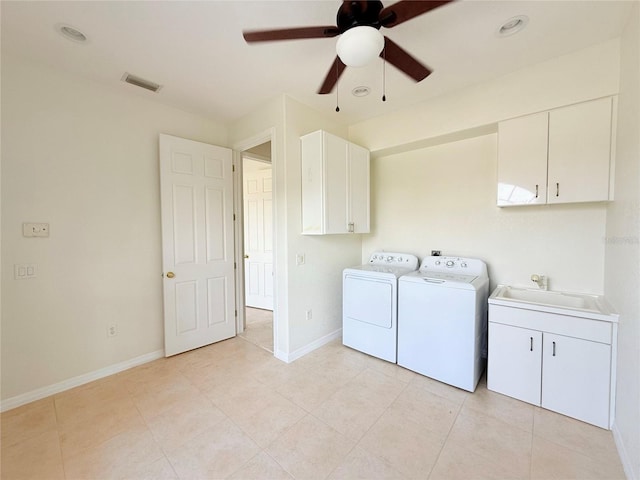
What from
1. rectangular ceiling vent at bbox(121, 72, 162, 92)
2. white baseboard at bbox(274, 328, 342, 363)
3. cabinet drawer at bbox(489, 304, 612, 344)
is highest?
rectangular ceiling vent at bbox(121, 72, 162, 92)

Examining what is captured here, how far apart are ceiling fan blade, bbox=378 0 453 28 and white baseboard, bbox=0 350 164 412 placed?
3.43 meters

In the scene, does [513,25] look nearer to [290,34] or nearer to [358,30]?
[358,30]

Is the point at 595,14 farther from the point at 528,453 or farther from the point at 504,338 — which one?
the point at 528,453

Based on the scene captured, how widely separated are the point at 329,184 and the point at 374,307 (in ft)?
4.42

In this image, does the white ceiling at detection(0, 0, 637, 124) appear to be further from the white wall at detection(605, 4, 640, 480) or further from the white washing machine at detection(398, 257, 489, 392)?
the white washing machine at detection(398, 257, 489, 392)

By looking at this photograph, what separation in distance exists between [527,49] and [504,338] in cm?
223

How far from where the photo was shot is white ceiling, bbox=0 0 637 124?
1.61 meters

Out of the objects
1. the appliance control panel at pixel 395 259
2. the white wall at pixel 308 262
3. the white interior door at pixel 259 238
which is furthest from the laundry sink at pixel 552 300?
the white interior door at pixel 259 238

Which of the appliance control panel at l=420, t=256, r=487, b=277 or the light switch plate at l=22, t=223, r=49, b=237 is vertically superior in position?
the light switch plate at l=22, t=223, r=49, b=237

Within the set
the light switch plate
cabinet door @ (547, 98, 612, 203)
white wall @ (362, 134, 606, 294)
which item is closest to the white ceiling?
cabinet door @ (547, 98, 612, 203)

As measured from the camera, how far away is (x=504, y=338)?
211 cm

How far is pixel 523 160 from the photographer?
88.0 inches

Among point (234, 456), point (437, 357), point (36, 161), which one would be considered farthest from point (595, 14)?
point (36, 161)

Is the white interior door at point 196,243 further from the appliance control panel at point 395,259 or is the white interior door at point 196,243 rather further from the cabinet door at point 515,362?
the cabinet door at point 515,362
